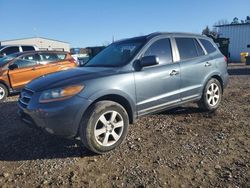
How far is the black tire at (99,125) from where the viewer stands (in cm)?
407

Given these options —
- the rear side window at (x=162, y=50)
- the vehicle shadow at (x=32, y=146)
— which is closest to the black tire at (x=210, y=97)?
the rear side window at (x=162, y=50)

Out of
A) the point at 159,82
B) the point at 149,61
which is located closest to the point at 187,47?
the point at 159,82

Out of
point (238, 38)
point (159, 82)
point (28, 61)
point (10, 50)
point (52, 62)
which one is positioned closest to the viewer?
point (159, 82)

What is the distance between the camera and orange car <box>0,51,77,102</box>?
929 cm

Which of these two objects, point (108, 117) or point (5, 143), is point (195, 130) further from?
point (5, 143)

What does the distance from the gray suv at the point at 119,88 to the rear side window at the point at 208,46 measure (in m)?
0.04

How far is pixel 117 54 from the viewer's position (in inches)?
208

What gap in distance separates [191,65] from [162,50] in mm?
754

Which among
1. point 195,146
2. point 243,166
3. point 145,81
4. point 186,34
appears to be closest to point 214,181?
point 243,166

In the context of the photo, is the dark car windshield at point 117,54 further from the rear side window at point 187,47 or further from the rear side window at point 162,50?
the rear side window at point 187,47

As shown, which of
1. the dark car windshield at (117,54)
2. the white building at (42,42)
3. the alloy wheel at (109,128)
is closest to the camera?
the alloy wheel at (109,128)

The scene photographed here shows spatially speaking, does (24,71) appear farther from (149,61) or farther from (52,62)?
(149,61)

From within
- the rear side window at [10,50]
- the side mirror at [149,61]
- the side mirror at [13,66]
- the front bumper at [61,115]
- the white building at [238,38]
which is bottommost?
the white building at [238,38]

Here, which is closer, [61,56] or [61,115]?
[61,115]
